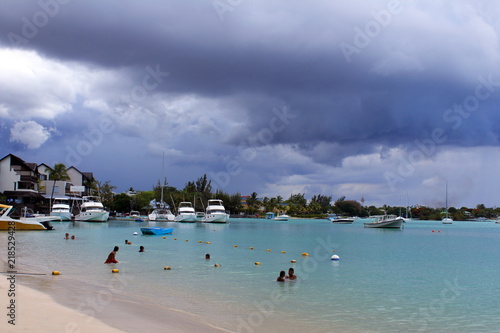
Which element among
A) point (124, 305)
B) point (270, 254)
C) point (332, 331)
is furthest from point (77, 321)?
point (270, 254)

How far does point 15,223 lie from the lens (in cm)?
5859

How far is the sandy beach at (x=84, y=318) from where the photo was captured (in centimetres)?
1294

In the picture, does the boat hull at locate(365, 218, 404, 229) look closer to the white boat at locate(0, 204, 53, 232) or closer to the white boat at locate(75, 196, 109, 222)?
the white boat at locate(75, 196, 109, 222)

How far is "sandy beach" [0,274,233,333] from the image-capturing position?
42.5ft

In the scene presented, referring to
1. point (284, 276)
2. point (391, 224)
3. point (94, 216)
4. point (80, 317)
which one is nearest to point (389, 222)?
point (391, 224)

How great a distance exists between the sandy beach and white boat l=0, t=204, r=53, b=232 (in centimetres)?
4377

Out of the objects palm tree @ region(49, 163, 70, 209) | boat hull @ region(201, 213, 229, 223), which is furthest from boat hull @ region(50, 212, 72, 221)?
boat hull @ region(201, 213, 229, 223)

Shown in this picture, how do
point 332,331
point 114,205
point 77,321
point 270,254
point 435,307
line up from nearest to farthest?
point 77,321, point 332,331, point 435,307, point 270,254, point 114,205

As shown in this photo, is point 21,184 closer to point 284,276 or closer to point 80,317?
point 284,276

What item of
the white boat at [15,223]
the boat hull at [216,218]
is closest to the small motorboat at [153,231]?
the white boat at [15,223]

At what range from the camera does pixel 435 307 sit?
20.2 m

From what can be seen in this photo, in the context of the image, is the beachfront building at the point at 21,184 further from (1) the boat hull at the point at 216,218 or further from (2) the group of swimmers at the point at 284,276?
(2) the group of swimmers at the point at 284,276

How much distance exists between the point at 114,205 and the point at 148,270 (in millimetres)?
132981

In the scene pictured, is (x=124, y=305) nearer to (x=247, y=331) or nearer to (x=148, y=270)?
(x=247, y=331)
